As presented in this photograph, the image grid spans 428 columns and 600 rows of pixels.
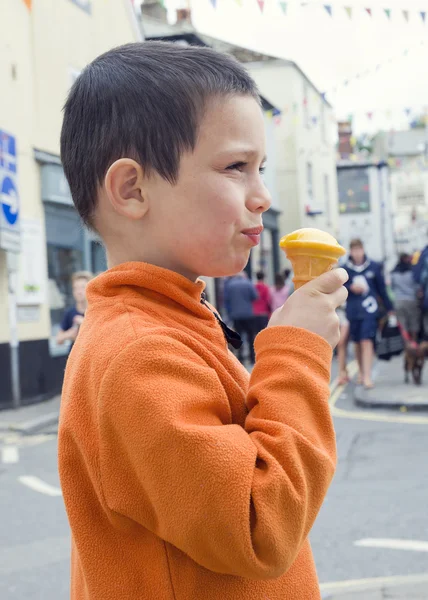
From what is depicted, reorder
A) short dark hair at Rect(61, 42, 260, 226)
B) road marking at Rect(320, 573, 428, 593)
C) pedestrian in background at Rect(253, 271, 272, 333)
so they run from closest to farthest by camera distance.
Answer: short dark hair at Rect(61, 42, 260, 226)
road marking at Rect(320, 573, 428, 593)
pedestrian in background at Rect(253, 271, 272, 333)

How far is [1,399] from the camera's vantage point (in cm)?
1158

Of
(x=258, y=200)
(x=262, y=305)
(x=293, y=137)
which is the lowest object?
(x=262, y=305)

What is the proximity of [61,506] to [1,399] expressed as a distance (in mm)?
6268

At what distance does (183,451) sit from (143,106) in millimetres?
536

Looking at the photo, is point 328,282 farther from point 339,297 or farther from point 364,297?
point 364,297

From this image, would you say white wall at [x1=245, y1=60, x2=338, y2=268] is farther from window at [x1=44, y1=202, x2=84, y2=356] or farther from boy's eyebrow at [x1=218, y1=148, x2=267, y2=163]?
boy's eyebrow at [x1=218, y1=148, x2=267, y2=163]

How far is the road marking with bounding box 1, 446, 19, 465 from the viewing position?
763cm

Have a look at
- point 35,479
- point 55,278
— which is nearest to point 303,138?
point 55,278

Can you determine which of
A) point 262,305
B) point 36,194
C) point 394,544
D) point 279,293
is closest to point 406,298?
point 262,305

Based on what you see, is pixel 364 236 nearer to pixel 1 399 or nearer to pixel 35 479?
pixel 1 399

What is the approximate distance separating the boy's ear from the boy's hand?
274 millimetres

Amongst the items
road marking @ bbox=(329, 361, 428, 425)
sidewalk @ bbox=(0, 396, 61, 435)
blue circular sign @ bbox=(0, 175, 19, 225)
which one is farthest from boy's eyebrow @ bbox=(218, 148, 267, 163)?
blue circular sign @ bbox=(0, 175, 19, 225)

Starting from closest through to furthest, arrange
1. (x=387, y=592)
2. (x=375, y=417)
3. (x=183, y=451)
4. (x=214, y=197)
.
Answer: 1. (x=183, y=451)
2. (x=214, y=197)
3. (x=387, y=592)
4. (x=375, y=417)

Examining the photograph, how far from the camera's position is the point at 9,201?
11.6 m
